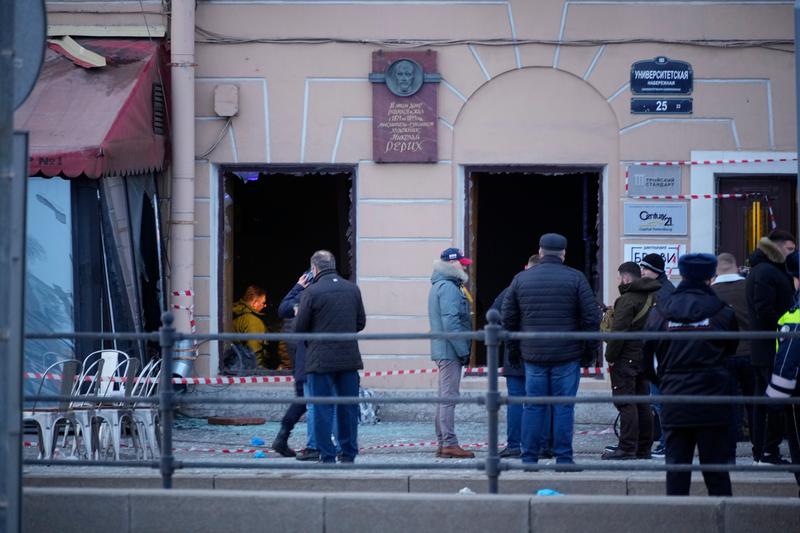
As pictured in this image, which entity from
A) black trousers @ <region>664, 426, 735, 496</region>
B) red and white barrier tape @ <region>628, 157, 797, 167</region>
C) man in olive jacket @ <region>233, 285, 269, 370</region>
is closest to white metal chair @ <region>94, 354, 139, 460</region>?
man in olive jacket @ <region>233, 285, 269, 370</region>

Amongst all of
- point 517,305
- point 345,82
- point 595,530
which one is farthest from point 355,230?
point 595,530

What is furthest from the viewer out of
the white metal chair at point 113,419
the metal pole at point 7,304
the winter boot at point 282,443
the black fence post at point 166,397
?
the winter boot at point 282,443

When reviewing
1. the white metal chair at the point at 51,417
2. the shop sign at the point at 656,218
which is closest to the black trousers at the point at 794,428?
the shop sign at the point at 656,218

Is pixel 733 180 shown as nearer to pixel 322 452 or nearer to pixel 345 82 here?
pixel 345 82

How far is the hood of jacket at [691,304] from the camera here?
299 inches

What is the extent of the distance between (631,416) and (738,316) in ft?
4.48

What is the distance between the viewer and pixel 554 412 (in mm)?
9711

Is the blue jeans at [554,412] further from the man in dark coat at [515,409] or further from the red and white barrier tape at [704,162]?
the red and white barrier tape at [704,162]

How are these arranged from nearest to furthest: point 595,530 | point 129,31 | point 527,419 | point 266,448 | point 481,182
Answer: point 595,530
point 527,419
point 266,448
point 129,31
point 481,182

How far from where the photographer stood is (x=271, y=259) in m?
17.2

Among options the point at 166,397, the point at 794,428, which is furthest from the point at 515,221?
the point at 166,397

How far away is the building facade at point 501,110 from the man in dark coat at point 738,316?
1.99 m

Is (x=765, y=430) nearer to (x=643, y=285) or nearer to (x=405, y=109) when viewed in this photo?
(x=643, y=285)

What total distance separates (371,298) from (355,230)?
0.72 meters
